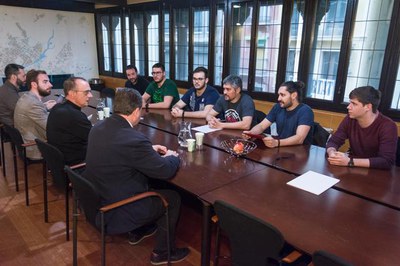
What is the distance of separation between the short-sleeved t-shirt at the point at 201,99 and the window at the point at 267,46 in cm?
103

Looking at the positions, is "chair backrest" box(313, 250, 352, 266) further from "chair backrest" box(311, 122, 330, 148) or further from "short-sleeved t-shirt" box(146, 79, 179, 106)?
"short-sleeved t-shirt" box(146, 79, 179, 106)

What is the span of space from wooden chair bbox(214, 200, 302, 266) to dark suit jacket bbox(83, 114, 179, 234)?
53 cm

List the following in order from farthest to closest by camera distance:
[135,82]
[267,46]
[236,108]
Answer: [135,82], [267,46], [236,108]

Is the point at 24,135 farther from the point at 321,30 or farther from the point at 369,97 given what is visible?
the point at 321,30

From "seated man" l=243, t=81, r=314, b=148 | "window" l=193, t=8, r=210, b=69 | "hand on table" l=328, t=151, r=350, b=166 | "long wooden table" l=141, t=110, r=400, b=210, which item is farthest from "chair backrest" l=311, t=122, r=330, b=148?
"window" l=193, t=8, r=210, b=69

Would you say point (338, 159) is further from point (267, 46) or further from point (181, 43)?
point (181, 43)

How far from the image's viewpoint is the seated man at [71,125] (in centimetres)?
227

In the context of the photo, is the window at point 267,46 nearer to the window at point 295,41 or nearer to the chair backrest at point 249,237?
the window at point 295,41

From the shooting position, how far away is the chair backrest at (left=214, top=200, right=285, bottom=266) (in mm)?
1152

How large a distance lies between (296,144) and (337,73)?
1550 mm

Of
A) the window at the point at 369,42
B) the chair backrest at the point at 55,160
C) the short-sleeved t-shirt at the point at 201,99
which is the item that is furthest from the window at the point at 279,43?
the chair backrest at the point at 55,160

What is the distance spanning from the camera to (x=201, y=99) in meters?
3.40

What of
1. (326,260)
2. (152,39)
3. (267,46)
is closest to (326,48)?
(267,46)

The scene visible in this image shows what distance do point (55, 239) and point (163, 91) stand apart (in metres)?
2.17
